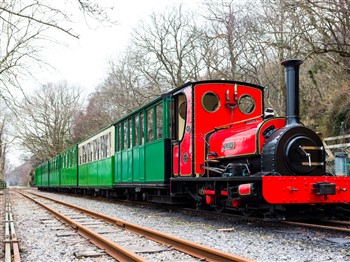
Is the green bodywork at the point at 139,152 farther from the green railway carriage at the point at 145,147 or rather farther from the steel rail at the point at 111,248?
the steel rail at the point at 111,248

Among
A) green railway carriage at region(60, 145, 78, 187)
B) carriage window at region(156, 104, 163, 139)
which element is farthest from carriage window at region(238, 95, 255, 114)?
green railway carriage at region(60, 145, 78, 187)

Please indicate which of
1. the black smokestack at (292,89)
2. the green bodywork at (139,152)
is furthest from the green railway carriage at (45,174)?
the black smokestack at (292,89)

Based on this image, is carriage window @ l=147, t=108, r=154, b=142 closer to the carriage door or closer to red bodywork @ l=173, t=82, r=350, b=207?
the carriage door

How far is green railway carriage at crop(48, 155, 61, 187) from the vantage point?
103 ft

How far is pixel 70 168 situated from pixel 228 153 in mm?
19330

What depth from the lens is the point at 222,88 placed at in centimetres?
972

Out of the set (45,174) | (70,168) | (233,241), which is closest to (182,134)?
(233,241)

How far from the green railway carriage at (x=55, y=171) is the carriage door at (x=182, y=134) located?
22241 mm

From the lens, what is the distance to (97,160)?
1870 cm

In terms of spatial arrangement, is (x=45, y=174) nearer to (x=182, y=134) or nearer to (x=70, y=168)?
(x=70, y=168)

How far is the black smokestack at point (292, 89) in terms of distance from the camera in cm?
763

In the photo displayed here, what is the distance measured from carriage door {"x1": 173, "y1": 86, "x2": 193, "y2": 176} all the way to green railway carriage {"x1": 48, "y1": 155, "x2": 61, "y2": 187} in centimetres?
2224

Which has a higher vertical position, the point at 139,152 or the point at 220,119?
the point at 220,119

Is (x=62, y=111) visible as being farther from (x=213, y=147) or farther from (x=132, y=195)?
(x=213, y=147)
